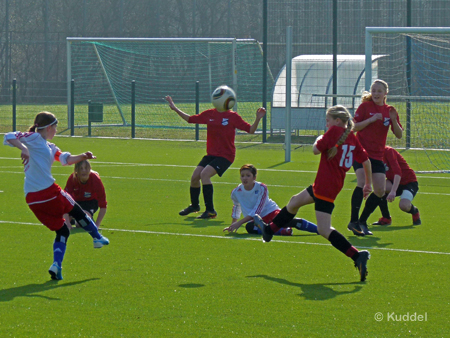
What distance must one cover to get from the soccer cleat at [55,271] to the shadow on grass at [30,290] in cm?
4

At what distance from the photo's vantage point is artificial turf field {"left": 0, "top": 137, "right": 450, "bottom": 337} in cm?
567

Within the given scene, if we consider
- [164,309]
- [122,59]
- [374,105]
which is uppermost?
[122,59]

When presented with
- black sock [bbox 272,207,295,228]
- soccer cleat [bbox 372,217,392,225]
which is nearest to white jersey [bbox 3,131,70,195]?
black sock [bbox 272,207,295,228]

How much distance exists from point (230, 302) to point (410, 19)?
57.4 feet

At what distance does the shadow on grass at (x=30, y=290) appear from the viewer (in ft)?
21.2

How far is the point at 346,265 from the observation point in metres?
7.71

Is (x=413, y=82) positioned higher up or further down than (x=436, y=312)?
higher up

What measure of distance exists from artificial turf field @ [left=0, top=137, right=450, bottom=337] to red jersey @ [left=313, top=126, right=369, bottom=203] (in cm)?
78

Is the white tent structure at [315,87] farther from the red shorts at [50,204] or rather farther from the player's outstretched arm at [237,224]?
the red shorts at [50,204]

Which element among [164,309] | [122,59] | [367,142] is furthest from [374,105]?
[122,59]

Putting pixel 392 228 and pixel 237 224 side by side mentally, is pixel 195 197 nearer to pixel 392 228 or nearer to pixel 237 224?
pixel 237 224

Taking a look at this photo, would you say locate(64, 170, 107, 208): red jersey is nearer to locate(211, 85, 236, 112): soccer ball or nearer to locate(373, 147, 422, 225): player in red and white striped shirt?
locate(211, 85, 236, 112): soccer ball

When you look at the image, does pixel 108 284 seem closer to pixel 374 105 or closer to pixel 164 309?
pixel 164 309

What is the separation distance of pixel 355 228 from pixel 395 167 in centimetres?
113
